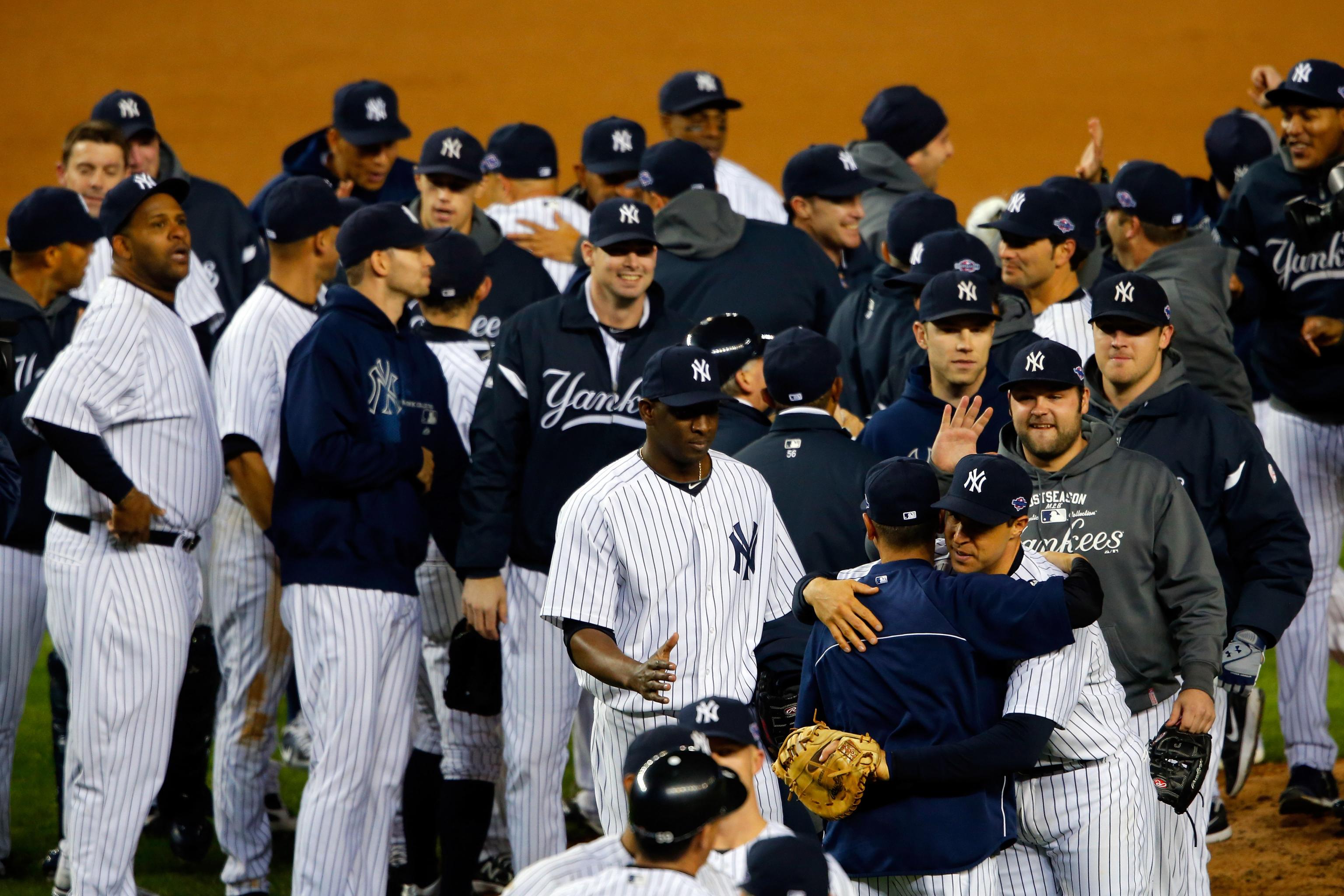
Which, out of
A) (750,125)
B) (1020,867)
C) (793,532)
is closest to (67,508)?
(793,532)

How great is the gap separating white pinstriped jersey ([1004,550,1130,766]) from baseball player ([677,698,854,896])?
688mm

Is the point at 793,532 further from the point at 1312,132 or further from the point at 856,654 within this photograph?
the point at 1312,132

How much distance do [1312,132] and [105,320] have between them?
159 inches

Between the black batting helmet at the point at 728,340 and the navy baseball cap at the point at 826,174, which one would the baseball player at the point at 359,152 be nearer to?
the navy baseball cap at the point at 826,174

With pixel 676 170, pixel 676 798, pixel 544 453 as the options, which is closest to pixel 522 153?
pixel 676 170

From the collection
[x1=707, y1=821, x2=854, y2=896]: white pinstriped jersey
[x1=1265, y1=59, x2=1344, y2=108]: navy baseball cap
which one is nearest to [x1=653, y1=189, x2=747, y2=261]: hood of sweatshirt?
[x1=1265, y1=59, x2=1344, y2=108]: navy baseball cap

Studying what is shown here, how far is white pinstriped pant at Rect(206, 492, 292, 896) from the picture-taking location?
15.7 ft

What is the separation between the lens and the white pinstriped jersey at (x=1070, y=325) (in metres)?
4.66

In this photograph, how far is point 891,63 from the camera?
15.0 meters

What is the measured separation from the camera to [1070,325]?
185 inches

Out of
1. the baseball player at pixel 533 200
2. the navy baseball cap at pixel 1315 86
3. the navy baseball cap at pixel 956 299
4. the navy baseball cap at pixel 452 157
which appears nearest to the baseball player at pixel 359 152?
the baseball player at pixel 533 200

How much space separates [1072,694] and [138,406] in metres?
2.75

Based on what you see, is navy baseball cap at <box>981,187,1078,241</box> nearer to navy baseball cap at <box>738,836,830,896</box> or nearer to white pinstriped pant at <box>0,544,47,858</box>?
navy baseball cap at <box>738,836,830,896</box>

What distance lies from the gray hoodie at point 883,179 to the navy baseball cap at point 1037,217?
5.41ft
